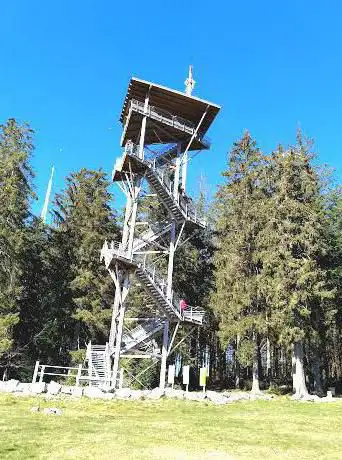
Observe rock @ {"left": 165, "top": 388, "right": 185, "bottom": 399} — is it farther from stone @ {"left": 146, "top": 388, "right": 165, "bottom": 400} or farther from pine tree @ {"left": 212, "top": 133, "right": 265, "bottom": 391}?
pine tree @ {"left": 212, "top": 133, "right": 265, "bottom": 391}

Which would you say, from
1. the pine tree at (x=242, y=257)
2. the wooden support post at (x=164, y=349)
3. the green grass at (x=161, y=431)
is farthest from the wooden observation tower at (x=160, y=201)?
the green grass at (x=161, y=431)

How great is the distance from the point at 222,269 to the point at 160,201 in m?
6.69

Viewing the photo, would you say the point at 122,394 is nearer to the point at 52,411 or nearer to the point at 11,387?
the point at 11,387

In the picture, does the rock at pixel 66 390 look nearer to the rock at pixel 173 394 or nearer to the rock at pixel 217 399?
the rock at pixel 173 394

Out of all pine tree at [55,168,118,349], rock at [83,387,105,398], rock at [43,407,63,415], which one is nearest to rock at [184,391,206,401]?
rock at [83,387,105,398]

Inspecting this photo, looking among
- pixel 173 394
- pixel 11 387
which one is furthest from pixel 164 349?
pixel 11 387

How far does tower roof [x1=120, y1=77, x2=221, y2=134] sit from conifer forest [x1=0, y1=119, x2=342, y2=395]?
5678mm

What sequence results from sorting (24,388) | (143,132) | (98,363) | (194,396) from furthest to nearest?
(143,132), (98,363), (194,396), (24,388)

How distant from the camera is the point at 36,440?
29.6 feet

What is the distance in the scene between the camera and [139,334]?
2428 cm

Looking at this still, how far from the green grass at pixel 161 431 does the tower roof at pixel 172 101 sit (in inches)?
638

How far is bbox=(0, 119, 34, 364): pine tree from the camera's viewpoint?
26719 millimetres

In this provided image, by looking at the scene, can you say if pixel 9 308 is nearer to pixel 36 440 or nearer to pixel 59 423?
pixel 59 423

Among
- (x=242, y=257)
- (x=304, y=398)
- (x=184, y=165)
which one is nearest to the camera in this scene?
(x=304, y=398)
